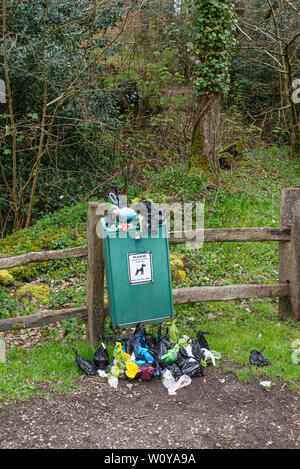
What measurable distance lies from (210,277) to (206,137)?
426 cm

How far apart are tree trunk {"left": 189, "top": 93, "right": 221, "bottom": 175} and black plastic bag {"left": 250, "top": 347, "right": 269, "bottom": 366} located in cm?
582

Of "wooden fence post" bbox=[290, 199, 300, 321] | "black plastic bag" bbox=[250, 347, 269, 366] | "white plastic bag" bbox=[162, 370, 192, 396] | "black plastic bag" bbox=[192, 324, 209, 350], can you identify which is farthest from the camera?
"wooden fence post" bbox=[290, 199, 300, 321]

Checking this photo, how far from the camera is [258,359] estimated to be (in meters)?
4.30

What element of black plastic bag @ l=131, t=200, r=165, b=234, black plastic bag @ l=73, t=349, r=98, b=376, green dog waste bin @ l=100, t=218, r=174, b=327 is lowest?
black plastic bag @ l=73, t=349, r=98, b=376

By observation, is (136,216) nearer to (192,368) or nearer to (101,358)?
(101,358)

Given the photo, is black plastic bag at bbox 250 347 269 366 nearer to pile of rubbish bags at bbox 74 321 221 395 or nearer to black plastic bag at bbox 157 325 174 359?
pile of rubbish bags at bbox 74 321 221 395

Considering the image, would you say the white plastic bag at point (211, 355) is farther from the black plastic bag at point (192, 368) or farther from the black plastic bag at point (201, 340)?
the black plastic bag at point (192, 368)

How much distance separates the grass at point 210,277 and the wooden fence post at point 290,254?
210mm

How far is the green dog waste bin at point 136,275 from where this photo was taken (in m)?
4.12

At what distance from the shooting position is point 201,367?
4.13m

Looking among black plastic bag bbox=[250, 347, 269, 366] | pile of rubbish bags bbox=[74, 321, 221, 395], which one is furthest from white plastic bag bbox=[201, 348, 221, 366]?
black plastic bag bbox=[250, 347, 269, 366]

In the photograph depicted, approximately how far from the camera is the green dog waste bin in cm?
412

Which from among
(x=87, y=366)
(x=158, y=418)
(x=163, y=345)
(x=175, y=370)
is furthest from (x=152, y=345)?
(x=158, y=418)

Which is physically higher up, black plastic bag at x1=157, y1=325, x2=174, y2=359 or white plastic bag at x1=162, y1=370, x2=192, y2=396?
black plastic bag at x1=157, y1=325, x2=174, y2=359
